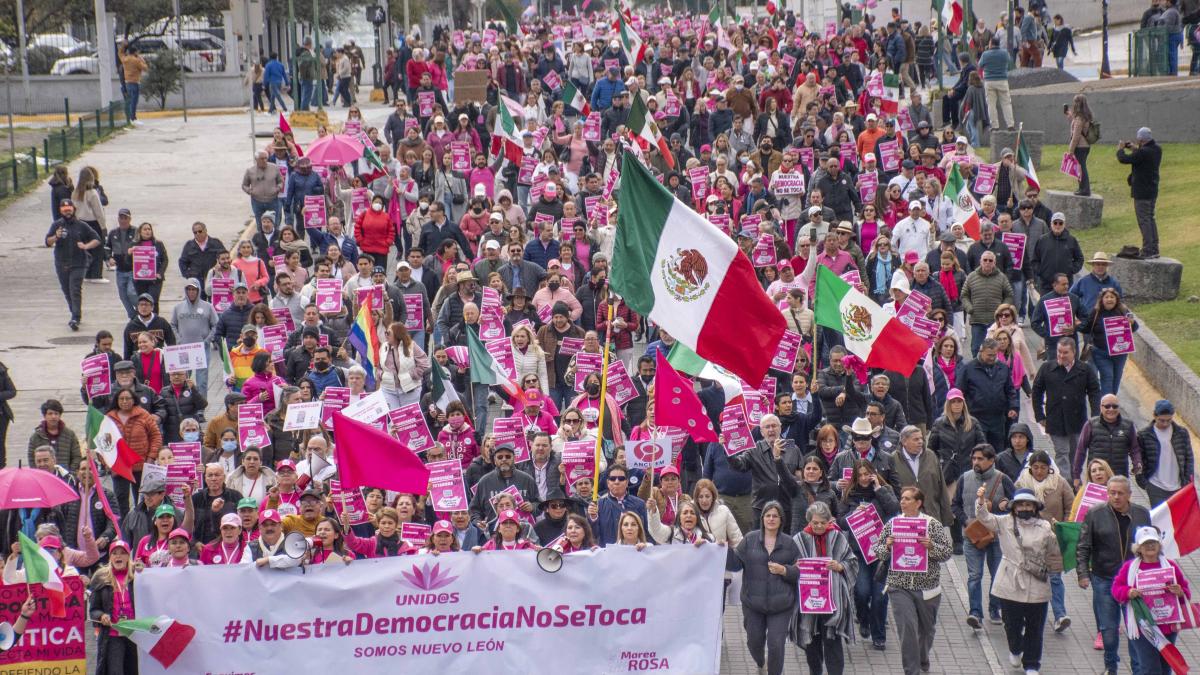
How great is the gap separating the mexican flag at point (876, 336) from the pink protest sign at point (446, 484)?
4011 mm

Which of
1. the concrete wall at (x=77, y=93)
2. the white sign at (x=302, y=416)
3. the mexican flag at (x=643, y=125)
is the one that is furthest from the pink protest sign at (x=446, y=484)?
the concrete wall at (x=77, y=93)

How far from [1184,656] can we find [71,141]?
29.3 meters

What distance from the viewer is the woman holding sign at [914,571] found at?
13.1m

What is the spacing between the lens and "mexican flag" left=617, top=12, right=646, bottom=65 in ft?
112

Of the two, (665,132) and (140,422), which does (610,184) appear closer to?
(665,132)

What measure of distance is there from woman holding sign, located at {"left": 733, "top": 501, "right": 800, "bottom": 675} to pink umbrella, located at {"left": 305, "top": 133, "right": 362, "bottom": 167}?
12.8 meters

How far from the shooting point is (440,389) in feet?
54.0

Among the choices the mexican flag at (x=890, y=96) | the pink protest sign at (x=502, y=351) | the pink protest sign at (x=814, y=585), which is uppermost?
the mexican flag at (x=890, y=96)

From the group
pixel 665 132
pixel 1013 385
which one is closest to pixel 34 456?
pixel 1013 385

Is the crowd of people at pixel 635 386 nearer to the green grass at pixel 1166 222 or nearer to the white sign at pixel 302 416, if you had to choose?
the white sign at pixel 302 416

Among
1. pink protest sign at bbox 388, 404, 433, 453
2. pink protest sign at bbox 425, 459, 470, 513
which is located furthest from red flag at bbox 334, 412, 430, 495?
pink protest sign at bbox 388, 404, 433, 453

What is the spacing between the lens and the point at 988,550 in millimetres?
14070

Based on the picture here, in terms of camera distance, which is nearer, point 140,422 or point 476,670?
point 476,670

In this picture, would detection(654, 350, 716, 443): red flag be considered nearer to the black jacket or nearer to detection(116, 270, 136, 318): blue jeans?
the black jacket
